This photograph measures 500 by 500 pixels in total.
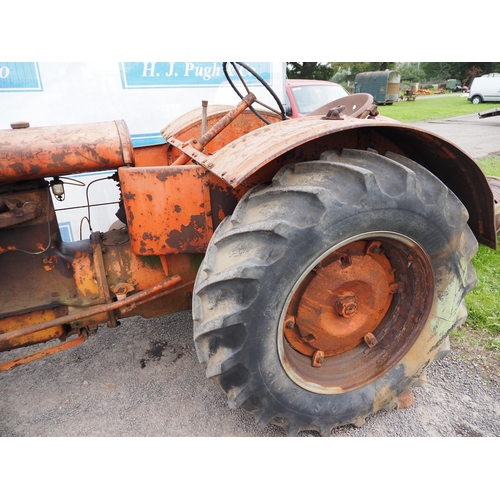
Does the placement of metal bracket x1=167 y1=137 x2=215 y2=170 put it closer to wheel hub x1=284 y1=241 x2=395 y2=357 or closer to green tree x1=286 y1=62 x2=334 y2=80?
A: wheel hub x1=284 y1=241 x2=395 y2=357

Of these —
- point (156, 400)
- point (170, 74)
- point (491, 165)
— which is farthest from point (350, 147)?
point (491, 165)

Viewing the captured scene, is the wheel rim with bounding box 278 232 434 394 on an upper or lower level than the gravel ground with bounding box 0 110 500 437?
upper

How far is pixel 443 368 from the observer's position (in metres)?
2.27

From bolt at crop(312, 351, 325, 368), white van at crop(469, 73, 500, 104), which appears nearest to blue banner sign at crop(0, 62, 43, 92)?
bolt at crop(312, 351, 325, 368)

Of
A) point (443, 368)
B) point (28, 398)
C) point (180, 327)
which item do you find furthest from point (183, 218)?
point (443, 368)

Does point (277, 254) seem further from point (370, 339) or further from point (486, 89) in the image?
point (486, 89)

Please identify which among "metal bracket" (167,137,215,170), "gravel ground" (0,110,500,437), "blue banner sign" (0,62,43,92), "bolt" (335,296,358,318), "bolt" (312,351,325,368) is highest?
"blue banner sign" (0,62,43,92)

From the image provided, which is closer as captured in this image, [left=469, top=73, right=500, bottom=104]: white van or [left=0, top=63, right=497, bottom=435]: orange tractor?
[left=0, top=63, right=497, bottom=435]: orange tractor

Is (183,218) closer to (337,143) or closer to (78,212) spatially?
Result: (337,143)

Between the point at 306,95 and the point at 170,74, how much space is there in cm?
399

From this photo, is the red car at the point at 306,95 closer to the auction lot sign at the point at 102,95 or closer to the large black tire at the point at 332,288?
the auction lot sign at the point at 102,95

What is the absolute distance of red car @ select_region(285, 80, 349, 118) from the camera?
7.13 metres

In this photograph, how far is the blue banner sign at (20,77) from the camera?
357 cm

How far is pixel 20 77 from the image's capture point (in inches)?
143
